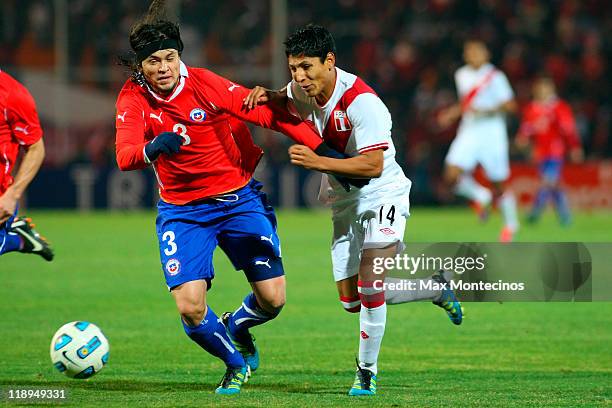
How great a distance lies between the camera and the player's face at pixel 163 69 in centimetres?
623

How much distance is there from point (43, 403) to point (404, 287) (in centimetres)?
255

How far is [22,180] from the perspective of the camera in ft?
21.7

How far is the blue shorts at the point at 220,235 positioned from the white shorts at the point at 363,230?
0.39 metres

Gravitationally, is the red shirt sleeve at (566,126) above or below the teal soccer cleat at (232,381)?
above

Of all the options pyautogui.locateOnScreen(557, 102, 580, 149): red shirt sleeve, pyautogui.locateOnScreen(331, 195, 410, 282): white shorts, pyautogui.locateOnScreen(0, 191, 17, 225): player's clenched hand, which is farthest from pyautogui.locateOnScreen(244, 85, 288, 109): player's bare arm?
pyautogui.locateOnScreen(557, 102, 580, 149): red shirt sleeve

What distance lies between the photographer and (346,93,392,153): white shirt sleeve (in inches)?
240

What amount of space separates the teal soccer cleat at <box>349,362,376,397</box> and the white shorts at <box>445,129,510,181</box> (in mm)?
9666

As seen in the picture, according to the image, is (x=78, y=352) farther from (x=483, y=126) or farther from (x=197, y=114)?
(x=483, y=126)

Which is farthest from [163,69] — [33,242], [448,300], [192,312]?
[448,300]

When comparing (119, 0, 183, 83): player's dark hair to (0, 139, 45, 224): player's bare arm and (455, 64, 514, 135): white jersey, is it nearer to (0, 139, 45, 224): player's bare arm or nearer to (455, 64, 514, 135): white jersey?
(0, 139, 45, 224): player's bare arm

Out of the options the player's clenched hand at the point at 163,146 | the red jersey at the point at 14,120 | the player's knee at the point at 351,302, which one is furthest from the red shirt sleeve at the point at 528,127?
the player's clenched hand at the point at 163,146

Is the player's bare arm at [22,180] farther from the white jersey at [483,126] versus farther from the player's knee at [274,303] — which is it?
the white jersey at [483,126]

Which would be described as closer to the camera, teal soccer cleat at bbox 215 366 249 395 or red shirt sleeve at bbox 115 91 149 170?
red shirt sleeve at bbox 115 91 149 170

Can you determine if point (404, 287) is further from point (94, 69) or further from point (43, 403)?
point (94, 69)
